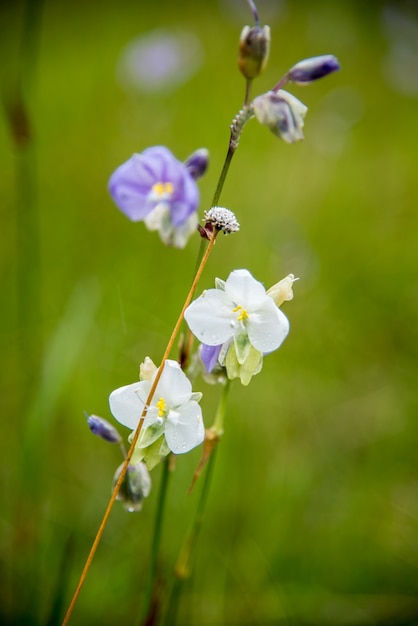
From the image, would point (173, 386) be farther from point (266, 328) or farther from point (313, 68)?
point (313, 68)

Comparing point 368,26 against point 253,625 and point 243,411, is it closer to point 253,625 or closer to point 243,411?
point 243,411

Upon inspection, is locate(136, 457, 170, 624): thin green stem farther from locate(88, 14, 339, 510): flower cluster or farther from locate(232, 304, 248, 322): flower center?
locate(232, 304, 248, 322): flower center

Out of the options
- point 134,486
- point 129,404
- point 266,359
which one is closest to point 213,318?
point 129,404

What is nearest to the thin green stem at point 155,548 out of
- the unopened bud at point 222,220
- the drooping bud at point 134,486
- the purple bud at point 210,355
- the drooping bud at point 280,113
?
the drooping bud at point 134,486

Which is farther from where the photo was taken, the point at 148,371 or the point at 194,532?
the point at 194,532

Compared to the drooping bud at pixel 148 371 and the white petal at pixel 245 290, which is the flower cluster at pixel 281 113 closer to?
the white petal at pixel 245 290

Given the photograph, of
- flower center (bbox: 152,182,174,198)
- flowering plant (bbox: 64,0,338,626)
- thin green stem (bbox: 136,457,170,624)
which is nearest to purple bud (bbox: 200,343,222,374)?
flowering plant (bbox: 64,0,338,626)
